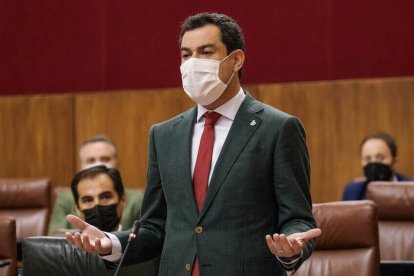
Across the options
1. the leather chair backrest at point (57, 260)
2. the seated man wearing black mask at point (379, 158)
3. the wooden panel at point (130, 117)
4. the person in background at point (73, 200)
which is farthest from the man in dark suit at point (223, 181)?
the wooden panel at point (130, 117)

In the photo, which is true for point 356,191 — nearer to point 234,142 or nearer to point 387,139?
point 387,139

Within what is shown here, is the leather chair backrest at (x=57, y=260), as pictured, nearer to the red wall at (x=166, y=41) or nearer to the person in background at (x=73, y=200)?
the person in background at (x=73, y=200)

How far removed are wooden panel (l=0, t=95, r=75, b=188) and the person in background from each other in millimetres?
893

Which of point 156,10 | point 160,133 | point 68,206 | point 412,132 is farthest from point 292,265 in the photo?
point 156,10

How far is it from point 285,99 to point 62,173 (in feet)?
4.85

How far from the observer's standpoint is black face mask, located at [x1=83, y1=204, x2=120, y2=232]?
2.88 m

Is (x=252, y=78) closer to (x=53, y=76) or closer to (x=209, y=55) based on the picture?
(x=53, y=76)

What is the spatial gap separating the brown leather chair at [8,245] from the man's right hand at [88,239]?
931mm

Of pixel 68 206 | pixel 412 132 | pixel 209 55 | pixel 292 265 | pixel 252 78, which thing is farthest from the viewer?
pixel 252 78

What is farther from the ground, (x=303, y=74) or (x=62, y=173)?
(x=303, y=74)

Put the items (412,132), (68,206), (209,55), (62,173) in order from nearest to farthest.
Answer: (209,55) → (68,206) → (412,132) → (62,173)

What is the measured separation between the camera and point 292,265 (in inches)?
61.5

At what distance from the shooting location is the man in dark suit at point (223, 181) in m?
1.64

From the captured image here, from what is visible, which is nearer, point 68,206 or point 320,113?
point 68,206
